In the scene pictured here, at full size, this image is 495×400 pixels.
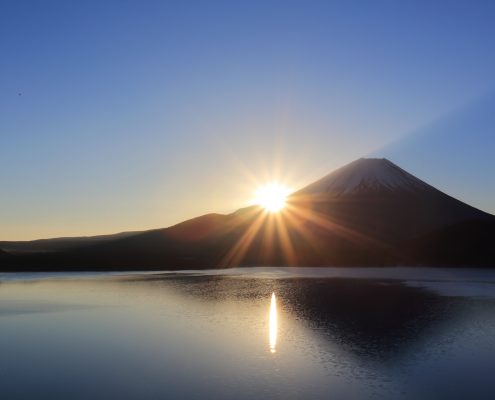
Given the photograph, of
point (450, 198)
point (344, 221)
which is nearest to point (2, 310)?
point (344, 221)

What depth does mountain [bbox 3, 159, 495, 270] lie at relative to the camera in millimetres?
134500

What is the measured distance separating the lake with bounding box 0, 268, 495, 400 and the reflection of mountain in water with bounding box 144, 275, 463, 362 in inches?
4.5

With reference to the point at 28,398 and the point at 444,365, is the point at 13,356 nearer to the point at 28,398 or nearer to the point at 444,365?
the point at 28,398

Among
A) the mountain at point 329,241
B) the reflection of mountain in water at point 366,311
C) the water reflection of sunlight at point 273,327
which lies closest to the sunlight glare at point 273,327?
the water reflection of sunlight at point 273,327

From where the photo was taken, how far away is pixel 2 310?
132 feet

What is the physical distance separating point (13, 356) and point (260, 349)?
11309 millimetres

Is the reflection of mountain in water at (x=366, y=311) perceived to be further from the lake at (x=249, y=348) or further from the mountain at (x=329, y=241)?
the mountain at (x=329, y=241)

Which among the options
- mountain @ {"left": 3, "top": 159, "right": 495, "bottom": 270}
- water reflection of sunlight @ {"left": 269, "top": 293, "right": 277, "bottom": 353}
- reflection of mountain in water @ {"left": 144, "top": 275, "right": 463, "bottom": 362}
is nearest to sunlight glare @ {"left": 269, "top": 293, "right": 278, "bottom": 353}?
water reflection of sunlight @ {"left": 269, "top": 293, "right": 277, "bottom": 353}

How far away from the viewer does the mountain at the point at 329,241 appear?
13450 centimetres

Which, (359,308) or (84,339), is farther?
(359,308)

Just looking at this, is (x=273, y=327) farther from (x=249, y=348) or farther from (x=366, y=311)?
(x=366, y=311)

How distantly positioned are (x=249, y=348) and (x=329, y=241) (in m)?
138

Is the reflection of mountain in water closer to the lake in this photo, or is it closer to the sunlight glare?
the lake

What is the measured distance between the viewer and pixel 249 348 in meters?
24.7
